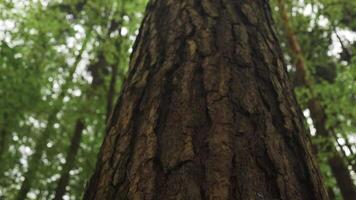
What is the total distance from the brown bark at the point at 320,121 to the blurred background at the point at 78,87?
2 cm

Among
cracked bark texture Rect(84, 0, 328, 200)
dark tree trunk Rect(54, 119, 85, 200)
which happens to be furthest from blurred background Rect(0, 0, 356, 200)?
cracked bark texture Rect(84, 0, 328, 200)

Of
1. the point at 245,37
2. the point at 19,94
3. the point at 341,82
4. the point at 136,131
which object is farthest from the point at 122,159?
the point at 341,82

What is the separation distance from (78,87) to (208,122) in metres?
4.82

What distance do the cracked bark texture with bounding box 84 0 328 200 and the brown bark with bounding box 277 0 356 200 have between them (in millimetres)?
4491

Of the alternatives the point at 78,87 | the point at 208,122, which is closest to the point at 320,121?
the point at 78,87

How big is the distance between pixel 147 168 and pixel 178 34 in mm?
652

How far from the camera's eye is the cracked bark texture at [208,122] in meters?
0.89

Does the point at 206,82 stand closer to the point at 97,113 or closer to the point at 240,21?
the point at 240,21

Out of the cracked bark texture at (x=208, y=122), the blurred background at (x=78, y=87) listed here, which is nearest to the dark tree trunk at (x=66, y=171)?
the blurred background at (x=78, y=87)

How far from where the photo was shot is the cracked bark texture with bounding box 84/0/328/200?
0.89 metres

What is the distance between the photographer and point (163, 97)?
1146mm

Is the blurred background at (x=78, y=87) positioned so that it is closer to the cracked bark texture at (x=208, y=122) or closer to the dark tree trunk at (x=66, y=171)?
the dark tree trunk at (x=66, y=171)

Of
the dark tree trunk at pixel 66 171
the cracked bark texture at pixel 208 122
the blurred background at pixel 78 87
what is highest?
the blurred background at pixel 78 87

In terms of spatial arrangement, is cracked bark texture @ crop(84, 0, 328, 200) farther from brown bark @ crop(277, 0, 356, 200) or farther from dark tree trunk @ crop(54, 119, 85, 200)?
brown bark @ crop(277, 0, 356, 200)
